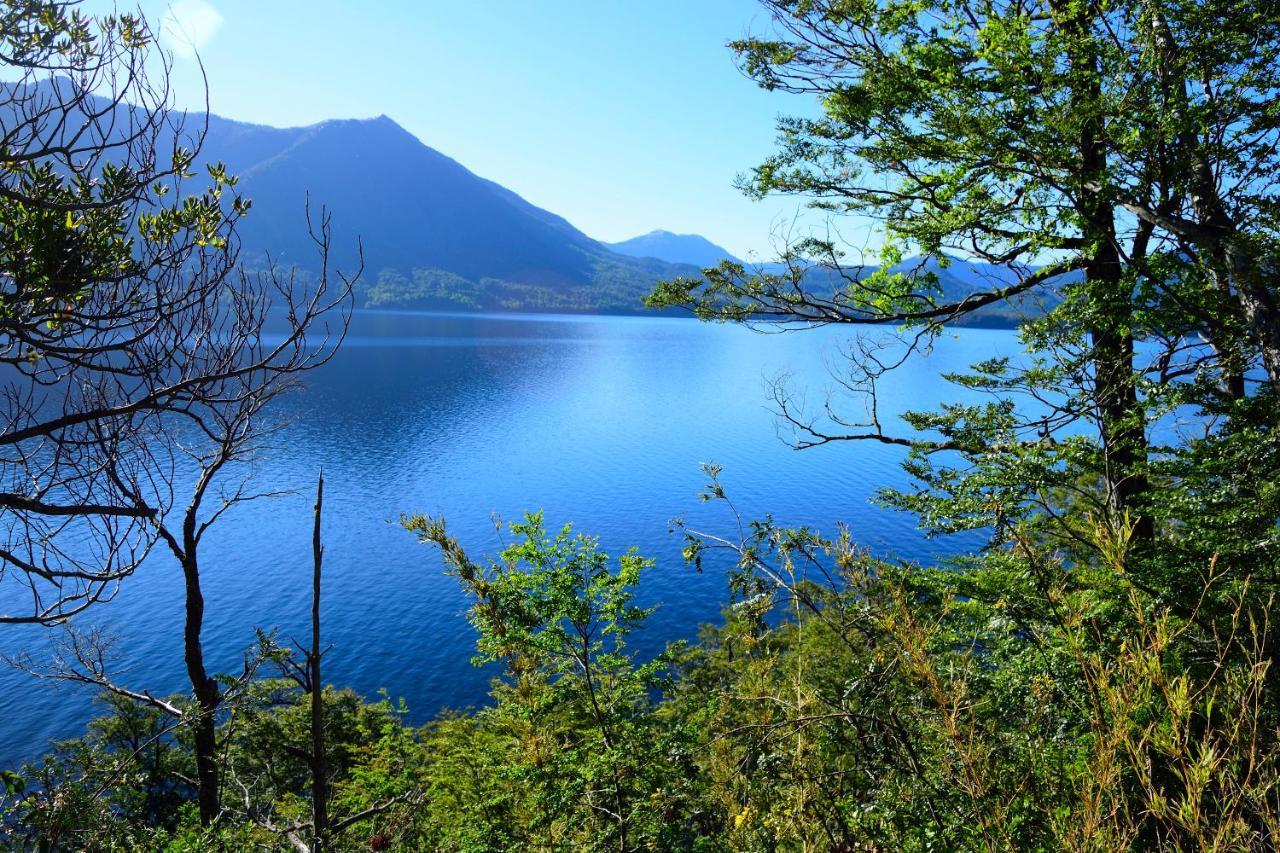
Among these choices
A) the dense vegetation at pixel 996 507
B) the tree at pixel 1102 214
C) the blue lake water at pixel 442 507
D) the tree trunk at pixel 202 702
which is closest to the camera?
the dense vegetation at pixel 996 507

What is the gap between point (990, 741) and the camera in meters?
4.25

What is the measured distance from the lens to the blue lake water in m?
33.1

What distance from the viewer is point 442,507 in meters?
53.5

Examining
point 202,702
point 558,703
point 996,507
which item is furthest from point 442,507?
point 996,507

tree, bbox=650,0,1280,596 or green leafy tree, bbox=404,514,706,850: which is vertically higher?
tree, bbox=650,0,1280,596

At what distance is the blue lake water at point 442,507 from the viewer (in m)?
33.1

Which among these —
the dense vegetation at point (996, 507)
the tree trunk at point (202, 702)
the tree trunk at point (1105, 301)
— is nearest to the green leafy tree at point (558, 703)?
the dense vegetation at point (996, 507)

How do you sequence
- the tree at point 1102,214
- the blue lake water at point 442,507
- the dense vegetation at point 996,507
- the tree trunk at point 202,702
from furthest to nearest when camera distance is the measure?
1. the blue lake water at point 442,507
2. the tree trunk at point 202,702
3. the tree at point 1102,214
4. the dense vegetation at point 996,507

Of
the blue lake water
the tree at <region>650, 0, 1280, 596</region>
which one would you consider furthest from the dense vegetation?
the blue lake water

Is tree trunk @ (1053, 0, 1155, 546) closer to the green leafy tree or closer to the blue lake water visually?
the blue lake water

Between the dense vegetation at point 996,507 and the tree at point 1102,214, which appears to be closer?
the dense vegetation at point 996,507

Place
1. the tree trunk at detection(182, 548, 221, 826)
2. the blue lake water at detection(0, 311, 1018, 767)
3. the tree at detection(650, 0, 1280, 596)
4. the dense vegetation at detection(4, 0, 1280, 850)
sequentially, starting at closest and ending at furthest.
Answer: the dense vegetation at detection(4, 0, 1280, 850), the tree at detection(650, 0, 1280, 596), the tree trunk at detection(182, 548, 221, 826), the blue lake water at detection(0, 311, 1018, 767)

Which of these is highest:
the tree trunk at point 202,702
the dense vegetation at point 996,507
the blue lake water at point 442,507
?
the dense vegetation at point 996,507

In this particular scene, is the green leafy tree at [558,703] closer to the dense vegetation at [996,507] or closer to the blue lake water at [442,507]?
the dense vegetation at [996,507]
